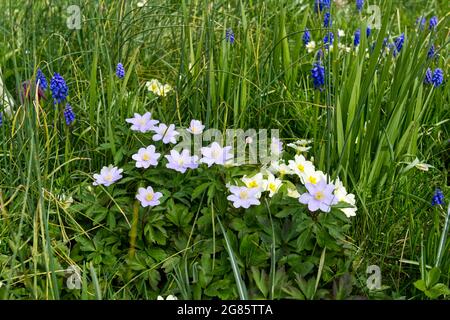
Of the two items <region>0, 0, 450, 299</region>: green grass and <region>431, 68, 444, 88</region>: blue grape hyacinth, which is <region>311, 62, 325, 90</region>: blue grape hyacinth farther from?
<region>431, 68, 444, 88</region>: blue grape hyacinth

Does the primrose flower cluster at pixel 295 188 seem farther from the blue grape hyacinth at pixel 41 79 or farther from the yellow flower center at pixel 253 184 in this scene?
the blue grape hyacinth at pixel 41 79

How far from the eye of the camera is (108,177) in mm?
2197

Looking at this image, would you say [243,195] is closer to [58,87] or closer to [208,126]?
[208,126]

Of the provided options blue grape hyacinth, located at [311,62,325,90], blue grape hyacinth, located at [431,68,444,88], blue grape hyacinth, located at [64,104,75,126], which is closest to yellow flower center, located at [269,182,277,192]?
blue grape hyacinth, located at [311,62,325,90]

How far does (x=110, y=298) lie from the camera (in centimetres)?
197

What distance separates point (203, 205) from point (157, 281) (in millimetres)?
298

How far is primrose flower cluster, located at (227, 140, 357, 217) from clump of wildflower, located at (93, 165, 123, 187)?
0.37 meters

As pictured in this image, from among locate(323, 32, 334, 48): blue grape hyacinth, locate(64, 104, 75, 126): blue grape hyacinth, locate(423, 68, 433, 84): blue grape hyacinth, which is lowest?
locate(64, 104, 75, 126): blue grape hyacinth

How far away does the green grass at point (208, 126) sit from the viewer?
2055 mm

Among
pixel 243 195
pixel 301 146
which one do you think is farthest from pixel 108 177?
pixel 301 146

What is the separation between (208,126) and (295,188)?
44 cm

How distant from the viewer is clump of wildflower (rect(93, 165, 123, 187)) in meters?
2.17

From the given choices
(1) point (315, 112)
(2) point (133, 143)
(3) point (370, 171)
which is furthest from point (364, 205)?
(2) point (133, 143)

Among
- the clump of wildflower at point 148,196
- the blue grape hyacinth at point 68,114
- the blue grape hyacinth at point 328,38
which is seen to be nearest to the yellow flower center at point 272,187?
the clump of wildflower at point 148,196
